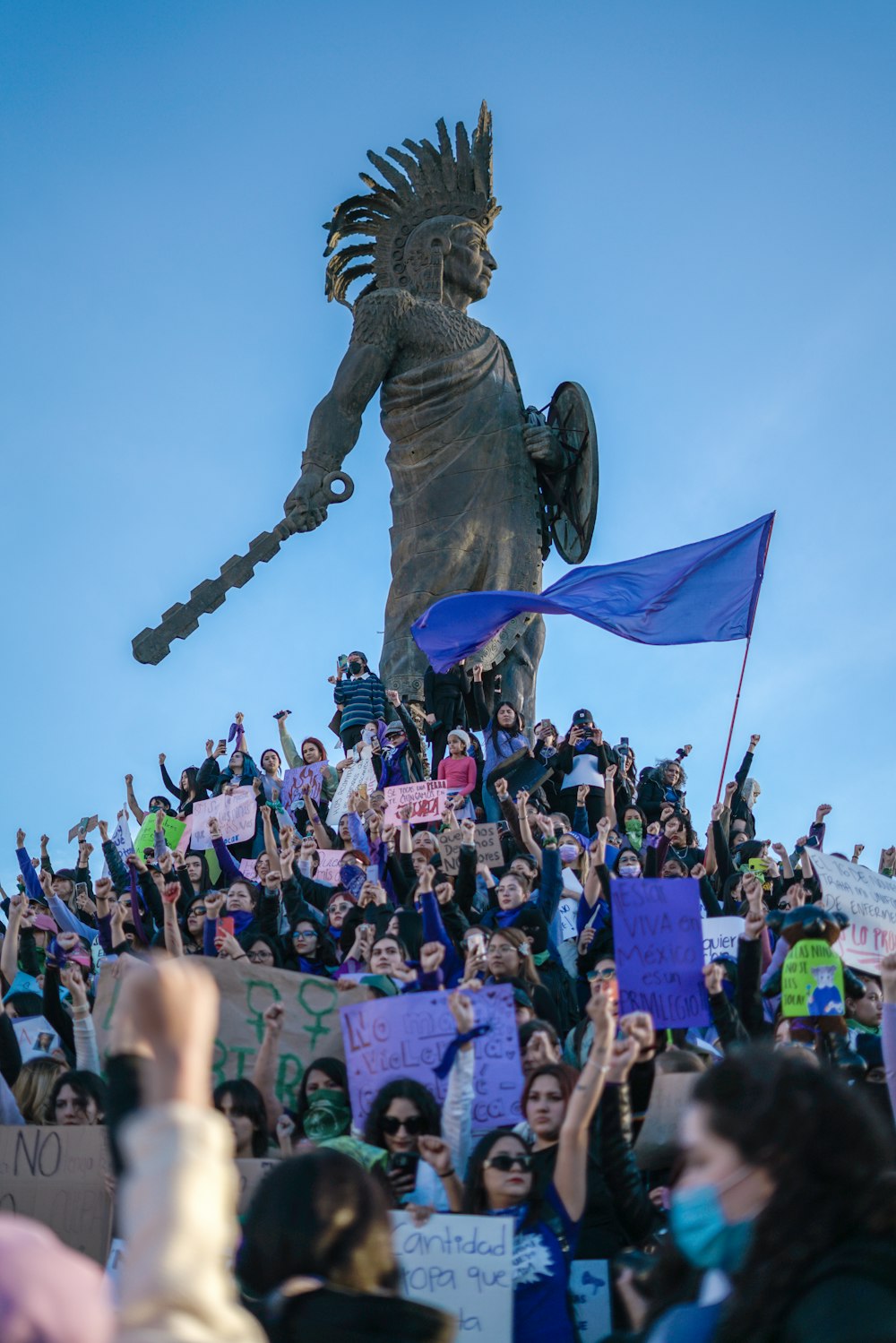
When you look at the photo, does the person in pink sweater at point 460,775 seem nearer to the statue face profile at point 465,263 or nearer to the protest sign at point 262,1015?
the protest sign at point 262,1015

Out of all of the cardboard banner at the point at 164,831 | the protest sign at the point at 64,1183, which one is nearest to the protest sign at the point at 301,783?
the cardboard banner at the point at 164,831

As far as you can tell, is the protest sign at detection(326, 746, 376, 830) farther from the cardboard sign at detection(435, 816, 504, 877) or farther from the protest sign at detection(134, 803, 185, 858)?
the cardboard sign at detection(435, 816, 504, 877)

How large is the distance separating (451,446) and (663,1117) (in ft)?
59.3

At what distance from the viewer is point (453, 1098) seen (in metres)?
5.56

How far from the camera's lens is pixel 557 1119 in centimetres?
525

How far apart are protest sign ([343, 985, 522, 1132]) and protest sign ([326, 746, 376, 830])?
26.2 ft

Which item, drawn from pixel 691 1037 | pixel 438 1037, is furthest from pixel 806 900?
pixel 438 1037

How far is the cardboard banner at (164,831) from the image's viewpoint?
14086 millimetres

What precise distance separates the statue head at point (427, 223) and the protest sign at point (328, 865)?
559 inches

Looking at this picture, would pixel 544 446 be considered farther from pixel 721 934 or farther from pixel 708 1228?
pixel 708 1228

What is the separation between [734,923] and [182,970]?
23.2 feet

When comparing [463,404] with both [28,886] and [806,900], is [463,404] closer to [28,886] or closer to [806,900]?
[28,886]

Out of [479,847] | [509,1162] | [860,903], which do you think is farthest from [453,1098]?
[479,847]

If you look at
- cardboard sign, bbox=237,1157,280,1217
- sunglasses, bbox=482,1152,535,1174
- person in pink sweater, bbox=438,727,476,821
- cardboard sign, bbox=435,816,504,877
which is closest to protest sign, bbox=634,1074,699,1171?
sunglasses, bbox=482,1152,535,1174
